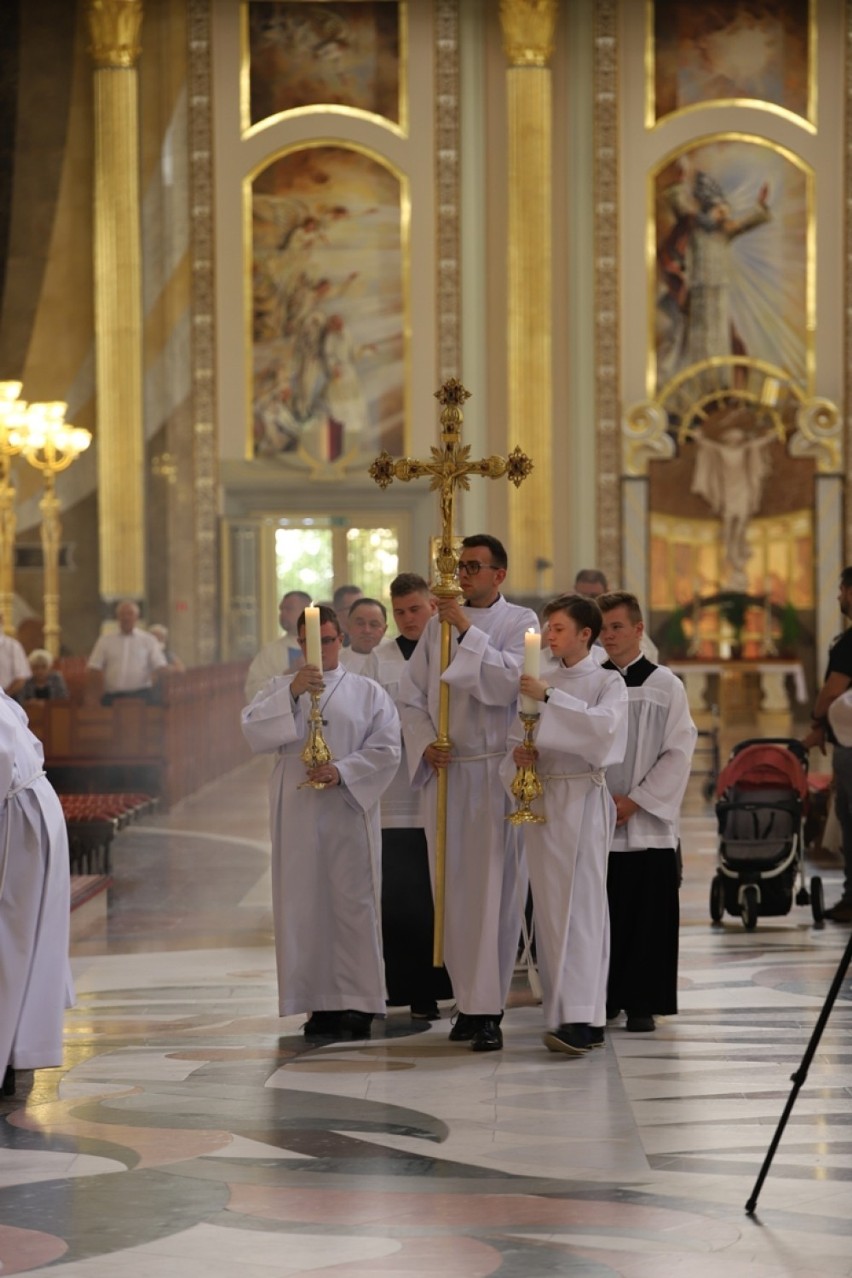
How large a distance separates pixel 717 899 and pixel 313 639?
3460 mm

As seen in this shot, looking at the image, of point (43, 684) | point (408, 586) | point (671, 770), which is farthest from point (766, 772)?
point (43, 684)

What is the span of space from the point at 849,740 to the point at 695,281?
46.7ft

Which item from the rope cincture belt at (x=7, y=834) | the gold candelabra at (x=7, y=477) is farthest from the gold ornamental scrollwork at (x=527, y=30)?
the rope cincture belt at (x=7, y=834)

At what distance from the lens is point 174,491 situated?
22.3 metres

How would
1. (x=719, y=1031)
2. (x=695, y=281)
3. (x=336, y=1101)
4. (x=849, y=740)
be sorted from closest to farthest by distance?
1. (x=336, y=1101)
2. (x=719, y=1031)
3. (x=849, y=740)
4. (x=695, y=281)

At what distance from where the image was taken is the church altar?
21188 millimetres

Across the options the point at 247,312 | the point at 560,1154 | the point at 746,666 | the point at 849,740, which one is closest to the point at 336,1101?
the point at 560,1154

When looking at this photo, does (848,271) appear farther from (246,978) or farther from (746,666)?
(246,978)

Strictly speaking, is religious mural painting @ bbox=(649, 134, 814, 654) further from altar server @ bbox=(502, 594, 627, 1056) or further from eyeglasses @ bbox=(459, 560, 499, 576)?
altar server @ bbox=(502, 594, 627, 1056)

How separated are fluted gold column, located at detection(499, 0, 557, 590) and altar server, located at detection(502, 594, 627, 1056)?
15.5 meters

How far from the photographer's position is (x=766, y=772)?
385 inches

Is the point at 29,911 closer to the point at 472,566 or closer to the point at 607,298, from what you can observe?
the point at 472,566

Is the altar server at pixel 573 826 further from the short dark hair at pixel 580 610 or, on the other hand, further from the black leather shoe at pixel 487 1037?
the black leather shoe at pixel 487 1037

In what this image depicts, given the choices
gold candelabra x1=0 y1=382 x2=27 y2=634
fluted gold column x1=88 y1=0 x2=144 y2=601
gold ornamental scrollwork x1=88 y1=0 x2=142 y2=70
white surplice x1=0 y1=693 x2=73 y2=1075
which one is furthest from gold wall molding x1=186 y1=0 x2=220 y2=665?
white surplice x1=0 y1=693 x2=73 y2=1075
